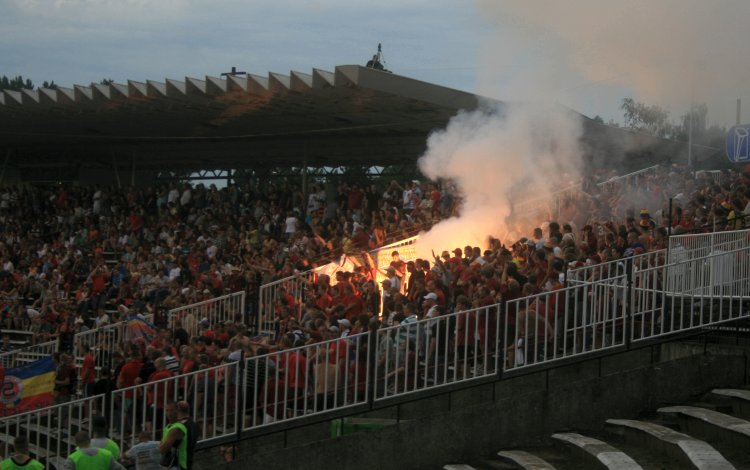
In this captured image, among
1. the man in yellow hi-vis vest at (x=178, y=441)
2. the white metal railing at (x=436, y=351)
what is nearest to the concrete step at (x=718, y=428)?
the white metal railing at (x=436, y=351)

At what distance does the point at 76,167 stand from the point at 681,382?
3020 centimetres

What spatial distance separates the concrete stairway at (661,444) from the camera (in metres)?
9.49

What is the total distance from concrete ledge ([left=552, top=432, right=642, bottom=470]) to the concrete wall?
1.34ft

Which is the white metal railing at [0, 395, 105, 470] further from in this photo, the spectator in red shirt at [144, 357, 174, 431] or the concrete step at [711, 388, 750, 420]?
the concrete step at [711, 388, 750, 420]

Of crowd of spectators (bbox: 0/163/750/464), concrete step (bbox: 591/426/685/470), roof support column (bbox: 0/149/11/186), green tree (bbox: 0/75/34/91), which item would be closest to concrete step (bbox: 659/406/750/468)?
concrete step (bbox: 591/426/685/470)

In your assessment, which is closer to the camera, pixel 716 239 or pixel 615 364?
pixel 615 364

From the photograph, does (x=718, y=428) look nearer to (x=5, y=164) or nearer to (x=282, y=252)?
(x=282, y=252)

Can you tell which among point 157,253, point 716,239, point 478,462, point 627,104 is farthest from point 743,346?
point 627,104

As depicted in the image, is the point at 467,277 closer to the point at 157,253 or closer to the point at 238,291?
the point at 238,291

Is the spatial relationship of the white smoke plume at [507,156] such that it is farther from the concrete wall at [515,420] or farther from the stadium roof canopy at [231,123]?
the concrete wall at [515,420]

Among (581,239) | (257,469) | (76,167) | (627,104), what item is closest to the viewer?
(257,469)

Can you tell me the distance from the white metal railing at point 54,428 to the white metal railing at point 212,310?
14.5 feet

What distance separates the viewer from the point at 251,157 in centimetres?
3447

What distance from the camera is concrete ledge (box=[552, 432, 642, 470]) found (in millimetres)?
9403
